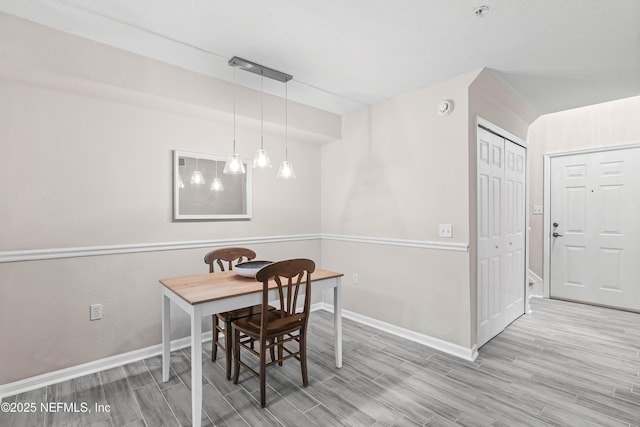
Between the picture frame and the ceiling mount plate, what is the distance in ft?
3.11

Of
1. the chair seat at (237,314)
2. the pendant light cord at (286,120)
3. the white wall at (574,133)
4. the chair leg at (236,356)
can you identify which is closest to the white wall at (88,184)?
the pendant light cord at (286,120)

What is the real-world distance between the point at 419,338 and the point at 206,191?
8.26ft

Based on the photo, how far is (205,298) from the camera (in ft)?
6.08

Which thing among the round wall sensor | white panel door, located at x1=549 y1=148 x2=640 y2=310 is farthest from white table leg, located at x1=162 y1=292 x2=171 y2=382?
white panel door, located at x1=549 y1=148 x2=640 y2=310

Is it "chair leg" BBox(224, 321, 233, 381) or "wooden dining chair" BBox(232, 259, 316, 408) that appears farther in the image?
"chair leg" BBox(224, 321, 233, 381)

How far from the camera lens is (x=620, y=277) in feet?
12.8

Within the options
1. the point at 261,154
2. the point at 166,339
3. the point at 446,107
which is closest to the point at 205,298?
the point at 166,339

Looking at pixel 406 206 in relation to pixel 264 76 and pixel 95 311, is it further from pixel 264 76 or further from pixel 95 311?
pixel 95 311

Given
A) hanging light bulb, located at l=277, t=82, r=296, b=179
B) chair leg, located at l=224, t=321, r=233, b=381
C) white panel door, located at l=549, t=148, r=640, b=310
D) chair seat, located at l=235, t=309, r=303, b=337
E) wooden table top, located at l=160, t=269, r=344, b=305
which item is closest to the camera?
wooden table top, located at l=160, t=269, r=344, b=305

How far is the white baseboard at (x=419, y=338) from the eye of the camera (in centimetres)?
269

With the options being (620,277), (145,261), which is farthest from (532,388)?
(145,261)

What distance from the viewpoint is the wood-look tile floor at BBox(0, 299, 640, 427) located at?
6.26ft

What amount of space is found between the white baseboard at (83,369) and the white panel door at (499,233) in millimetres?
2879

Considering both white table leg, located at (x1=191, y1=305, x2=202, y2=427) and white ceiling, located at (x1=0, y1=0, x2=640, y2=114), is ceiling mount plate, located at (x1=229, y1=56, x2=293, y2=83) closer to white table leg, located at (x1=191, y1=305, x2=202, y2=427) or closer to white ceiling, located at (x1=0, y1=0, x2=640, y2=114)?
white ceiling, located at (x1=0, y1=0, x2=640, y2=114)
